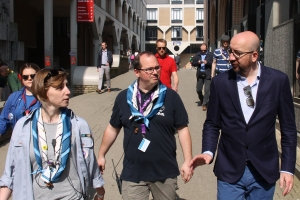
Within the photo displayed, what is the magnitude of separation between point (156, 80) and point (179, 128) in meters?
0.47

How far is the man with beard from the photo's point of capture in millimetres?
3797

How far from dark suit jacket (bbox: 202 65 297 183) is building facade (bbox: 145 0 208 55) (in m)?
69.0

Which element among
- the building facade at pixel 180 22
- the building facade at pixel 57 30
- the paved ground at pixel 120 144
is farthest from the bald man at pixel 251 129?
the building facade at pixel 180 22

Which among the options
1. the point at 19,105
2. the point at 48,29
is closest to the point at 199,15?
the point at 48,29

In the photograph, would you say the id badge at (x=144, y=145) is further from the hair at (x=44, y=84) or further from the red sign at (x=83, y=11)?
the red sign at (x=83, y=11)

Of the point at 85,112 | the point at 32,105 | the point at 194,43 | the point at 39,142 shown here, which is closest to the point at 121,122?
the point at 39,142

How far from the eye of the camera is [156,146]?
12.5 feet

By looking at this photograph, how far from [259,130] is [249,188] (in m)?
0.46

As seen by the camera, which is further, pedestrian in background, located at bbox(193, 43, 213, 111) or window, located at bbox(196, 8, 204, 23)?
window, located at bbox(196, 8, 204, 23)

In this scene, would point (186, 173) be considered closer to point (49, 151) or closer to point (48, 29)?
point (49, 151)

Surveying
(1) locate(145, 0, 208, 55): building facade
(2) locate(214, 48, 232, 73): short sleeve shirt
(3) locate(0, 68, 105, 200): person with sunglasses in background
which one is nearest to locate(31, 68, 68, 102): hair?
(3) locate(0, 68, 105, 200): person with sunglasses in background

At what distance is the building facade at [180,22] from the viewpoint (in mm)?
72875

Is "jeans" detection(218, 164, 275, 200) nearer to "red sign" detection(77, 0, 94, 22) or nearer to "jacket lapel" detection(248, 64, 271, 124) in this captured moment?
"jacket lapel" detection(248, 64, 271, 124)

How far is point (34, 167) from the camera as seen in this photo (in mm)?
3381
